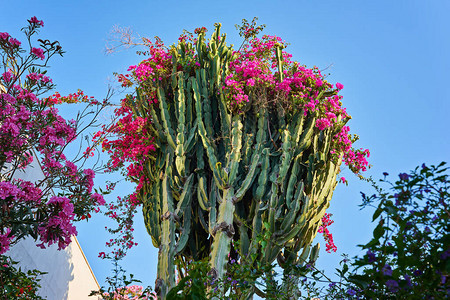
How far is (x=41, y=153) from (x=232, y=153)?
106 inches

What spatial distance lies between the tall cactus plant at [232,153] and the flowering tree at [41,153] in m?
1.88

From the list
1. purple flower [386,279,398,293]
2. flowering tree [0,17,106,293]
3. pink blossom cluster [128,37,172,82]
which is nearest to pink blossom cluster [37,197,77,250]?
flowering tree [0,17,106,293]

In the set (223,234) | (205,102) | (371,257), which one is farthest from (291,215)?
(371,257)

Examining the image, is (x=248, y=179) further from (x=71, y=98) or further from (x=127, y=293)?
(x=71, y=98)

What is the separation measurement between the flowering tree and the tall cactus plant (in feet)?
6.18

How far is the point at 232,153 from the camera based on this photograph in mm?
6547

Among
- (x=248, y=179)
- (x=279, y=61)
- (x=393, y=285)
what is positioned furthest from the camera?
(x=279, y=61)

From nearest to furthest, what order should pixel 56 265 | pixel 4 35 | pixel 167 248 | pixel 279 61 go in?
1. pixel 4 35
2. pixel 167 248
3. pixel 279 61
4. pixel 56 265

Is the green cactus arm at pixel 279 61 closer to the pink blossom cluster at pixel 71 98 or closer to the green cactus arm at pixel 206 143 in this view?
the green cactus arm at pixel 206 143

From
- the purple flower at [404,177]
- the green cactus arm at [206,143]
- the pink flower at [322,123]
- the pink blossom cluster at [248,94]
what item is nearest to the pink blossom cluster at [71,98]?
the pink blossom cluster at [248,94]

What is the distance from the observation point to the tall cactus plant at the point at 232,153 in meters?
6.32

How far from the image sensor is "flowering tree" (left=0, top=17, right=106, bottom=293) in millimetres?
4039

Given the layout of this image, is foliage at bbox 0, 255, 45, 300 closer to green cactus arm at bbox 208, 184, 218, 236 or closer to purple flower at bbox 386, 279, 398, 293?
green cactus arm at bbox 208, 184, 218, 236

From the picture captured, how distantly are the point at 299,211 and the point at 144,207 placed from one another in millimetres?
2510
